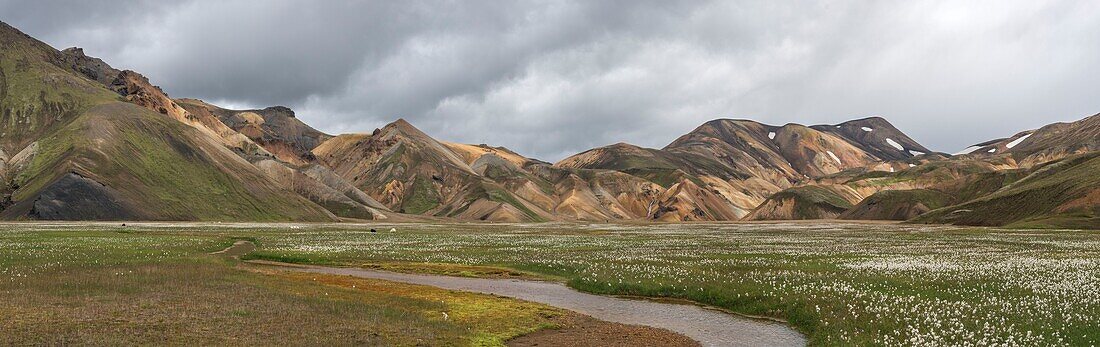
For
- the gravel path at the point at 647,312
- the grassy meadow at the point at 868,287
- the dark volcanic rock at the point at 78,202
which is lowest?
the gravel path at the point at 647,312

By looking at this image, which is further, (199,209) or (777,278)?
(199,209)

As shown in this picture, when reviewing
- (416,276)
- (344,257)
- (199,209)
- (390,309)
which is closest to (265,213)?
(199,209)

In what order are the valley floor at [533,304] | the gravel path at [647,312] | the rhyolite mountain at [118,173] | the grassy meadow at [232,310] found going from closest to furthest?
the grassy meadow at [232,310] < the valley floor at [533,304] < the gravel path at [647,312] < the rhyolite mountain at [118,173]

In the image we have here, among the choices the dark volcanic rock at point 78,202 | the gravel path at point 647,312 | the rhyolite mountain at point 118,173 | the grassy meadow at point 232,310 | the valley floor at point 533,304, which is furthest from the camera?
the rhyolite mountain at point 118,173

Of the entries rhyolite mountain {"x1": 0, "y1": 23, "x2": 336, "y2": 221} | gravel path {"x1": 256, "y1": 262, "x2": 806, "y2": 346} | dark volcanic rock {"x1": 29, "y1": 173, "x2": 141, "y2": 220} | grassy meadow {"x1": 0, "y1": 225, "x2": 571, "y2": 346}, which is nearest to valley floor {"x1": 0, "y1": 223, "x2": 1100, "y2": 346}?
grassy meadow {"x1": 0, "y1": 225, "x2": 571, "y2": 346}

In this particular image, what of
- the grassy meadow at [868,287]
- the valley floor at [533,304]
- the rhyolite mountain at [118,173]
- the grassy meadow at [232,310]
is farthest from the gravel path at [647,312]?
the rhyolite mountain at [118,173]

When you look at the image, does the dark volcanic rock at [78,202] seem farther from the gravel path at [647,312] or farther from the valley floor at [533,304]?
the gravel path at [647,312]

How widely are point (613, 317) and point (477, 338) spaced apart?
6171mm

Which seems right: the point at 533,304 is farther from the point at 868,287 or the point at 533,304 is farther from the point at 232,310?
the point at 868,287

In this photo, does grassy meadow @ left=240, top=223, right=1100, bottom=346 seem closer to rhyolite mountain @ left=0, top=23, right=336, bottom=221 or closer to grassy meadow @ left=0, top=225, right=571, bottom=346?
grassy meadow @ left=0, top=225, right=571, bottom=346

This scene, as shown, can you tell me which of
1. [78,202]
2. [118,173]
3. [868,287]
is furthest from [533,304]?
[118,173]

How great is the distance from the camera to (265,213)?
177375 mm

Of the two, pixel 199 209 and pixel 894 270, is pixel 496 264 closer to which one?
pixel 894 270

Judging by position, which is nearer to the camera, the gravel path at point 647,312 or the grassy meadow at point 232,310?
the grassy meadow at point 232,310
